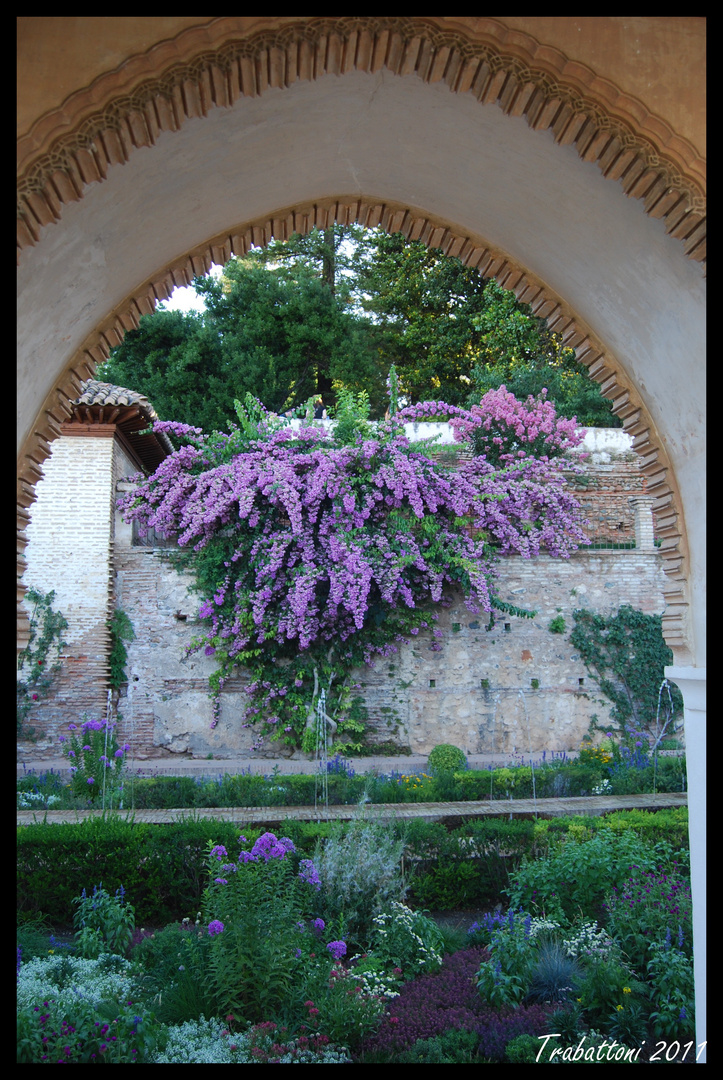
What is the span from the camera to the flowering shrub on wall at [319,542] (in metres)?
9.88

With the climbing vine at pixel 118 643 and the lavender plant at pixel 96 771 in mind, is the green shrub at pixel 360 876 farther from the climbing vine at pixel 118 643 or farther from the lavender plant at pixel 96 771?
the climbing vine at pixel 118 643

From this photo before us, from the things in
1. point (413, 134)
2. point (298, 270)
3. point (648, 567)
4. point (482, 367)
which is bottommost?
point (648, 567)

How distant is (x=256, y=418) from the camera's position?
37.4 feet

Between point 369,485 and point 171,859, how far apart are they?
5942 millimetres

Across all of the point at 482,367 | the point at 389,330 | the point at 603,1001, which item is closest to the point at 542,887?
the point at 603,1001

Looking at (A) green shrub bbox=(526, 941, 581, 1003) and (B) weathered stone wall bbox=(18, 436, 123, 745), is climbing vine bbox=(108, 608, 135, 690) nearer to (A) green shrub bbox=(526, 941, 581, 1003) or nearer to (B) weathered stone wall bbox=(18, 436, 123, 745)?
(B) weathered stone wall bbox=(18, 436, 123, 745)

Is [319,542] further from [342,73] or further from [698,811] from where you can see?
[342,73]

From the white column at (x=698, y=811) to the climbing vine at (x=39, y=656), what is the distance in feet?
29.4

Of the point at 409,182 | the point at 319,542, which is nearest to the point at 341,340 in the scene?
the point at 319,542

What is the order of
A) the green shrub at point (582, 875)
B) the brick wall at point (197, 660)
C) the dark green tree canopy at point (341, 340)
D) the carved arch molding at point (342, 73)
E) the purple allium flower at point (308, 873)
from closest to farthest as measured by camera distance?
the carved arch molding at point (342, 73) < the purple allium flower at point (308, 873) < the green shrub at point (582, 875) < the brick wall at point (197, 660) < the dark green tree canopy at point (341, 340)

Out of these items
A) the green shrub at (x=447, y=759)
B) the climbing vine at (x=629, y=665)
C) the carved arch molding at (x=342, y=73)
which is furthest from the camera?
the climbing vine at (x=629, y=665)

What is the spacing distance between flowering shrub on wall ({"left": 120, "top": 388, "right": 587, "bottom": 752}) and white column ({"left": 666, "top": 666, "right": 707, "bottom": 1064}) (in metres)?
6.53

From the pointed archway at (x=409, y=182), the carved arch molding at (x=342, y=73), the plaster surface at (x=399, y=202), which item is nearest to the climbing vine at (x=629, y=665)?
the pointed archway at (x=409, y=182)
